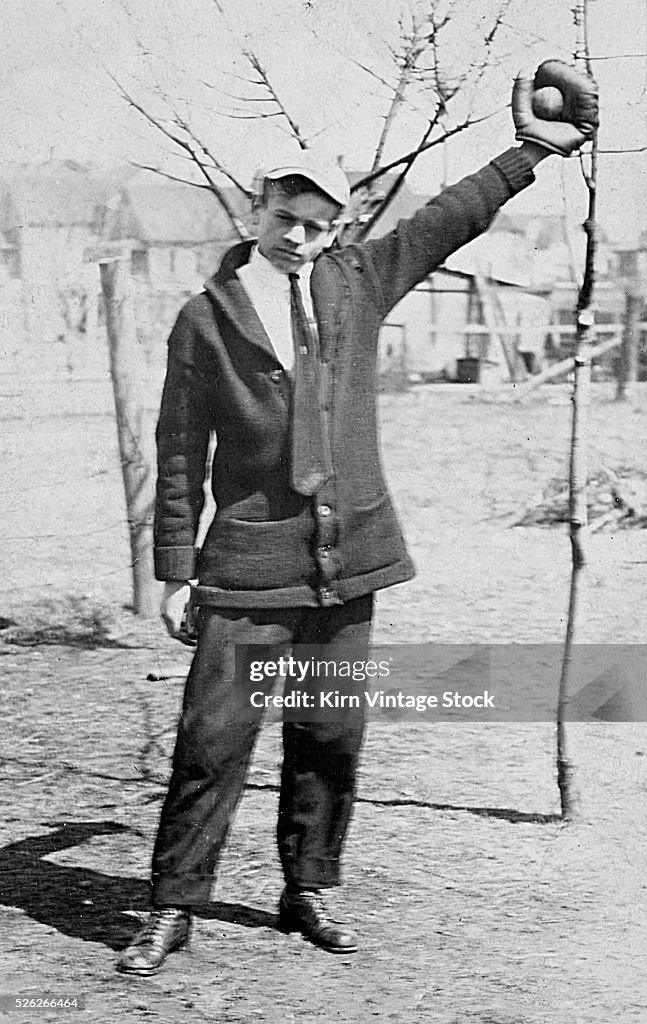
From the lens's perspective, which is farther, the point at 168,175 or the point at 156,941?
the point at 168,175

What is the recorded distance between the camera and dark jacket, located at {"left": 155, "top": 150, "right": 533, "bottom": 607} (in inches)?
118

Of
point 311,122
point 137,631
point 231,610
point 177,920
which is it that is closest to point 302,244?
point 311,122

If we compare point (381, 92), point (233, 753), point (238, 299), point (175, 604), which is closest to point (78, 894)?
point (233, 753)

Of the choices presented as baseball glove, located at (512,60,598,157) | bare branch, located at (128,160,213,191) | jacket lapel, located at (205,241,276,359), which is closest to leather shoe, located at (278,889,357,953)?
jacket lapel, located at (205,241,276,359)

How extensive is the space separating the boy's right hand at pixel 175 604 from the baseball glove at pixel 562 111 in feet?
4.28

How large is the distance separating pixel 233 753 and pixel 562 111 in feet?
5.44

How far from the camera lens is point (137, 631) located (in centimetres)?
342

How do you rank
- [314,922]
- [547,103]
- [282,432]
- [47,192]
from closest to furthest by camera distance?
[282,432] < [314,922] < [547,103] < [47,192]

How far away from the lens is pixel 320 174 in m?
3.09

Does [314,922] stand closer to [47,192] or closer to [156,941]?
[156,941]

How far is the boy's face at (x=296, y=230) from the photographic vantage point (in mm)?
3057

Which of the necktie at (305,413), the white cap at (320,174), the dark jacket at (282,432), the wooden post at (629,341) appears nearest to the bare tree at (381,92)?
the white cap at (320,174)

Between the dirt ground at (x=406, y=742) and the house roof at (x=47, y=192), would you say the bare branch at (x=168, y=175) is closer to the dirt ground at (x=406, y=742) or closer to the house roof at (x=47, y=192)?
the house roof at (x=47, y=192)

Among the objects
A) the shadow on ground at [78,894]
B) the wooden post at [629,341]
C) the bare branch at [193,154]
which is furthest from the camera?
the wooden post at [629,341]
